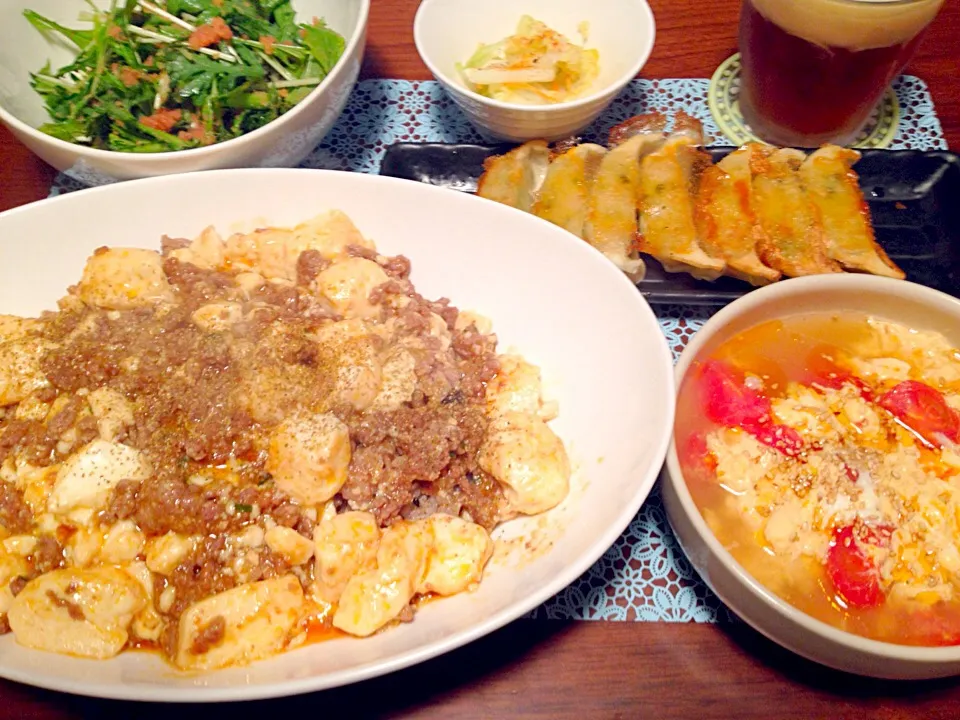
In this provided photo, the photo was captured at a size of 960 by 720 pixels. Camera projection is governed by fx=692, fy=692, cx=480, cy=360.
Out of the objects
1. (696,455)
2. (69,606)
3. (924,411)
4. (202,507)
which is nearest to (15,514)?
→ (69,606)

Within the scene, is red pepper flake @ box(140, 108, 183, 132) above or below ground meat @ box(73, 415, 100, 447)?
above

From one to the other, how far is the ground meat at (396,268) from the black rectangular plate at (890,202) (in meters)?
0.48

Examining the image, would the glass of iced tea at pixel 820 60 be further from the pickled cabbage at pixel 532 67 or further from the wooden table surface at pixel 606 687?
the wooden table surface at pixel 606 687

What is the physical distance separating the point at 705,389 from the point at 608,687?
82 centimetres

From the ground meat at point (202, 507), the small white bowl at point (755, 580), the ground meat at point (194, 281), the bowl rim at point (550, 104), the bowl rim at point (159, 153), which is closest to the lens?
the small white bowl at point (755, 580)

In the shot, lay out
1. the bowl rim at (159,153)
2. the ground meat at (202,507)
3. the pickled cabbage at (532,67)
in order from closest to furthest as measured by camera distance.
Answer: the ground meat at (202,507)
the bowl rim at (159,153)
the pickled cabbage at (532,67)

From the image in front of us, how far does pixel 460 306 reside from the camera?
2.29 meters

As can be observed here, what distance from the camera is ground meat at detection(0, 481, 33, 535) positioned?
1785mm

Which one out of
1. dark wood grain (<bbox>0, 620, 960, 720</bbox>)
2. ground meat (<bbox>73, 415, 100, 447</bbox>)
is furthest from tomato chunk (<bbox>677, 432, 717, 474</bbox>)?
ground meat (<bbox>73, 415, 100, 447</bbox>)

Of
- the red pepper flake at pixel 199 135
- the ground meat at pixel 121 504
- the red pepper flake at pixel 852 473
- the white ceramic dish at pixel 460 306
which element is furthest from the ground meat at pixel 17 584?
the red pepper flake at pixel 852 473

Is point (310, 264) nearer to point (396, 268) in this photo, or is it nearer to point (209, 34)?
point (396, 268)

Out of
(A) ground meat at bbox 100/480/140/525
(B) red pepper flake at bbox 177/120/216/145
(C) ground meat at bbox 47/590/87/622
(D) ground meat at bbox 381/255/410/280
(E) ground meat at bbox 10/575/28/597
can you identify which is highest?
(B) red pepper flake at bbox 177/120/216/145

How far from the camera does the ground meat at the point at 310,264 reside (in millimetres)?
2158

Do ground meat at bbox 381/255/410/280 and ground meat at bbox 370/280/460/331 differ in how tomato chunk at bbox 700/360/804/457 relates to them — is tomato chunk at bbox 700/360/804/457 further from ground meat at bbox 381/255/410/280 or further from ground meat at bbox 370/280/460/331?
ground meat at bbox 381/255/410/280
